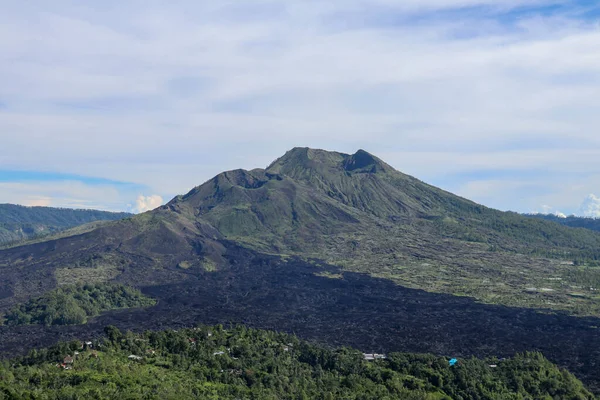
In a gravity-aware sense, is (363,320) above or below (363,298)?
below

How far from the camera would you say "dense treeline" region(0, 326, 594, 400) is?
5103 centimetres

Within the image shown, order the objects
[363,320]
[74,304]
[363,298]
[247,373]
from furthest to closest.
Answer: [363,298] < [74,304] < [363,320] < [247,373]

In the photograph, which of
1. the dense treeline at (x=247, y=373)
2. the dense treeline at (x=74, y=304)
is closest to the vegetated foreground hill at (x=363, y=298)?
the dense treeline at (x=74, y=304)

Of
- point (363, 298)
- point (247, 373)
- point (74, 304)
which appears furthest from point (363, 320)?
point (74, 304)

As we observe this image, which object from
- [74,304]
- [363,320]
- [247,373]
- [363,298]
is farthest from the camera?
[363,298]

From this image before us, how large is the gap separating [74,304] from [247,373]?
7646 centimetres

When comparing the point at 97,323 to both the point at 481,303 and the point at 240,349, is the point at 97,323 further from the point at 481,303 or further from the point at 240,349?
the point at 481,303

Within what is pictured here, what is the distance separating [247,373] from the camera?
60812 mm

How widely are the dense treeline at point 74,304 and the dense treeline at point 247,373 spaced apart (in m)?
54.6

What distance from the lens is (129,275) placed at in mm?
174875

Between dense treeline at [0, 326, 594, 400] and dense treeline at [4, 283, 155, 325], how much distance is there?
54.6 metres

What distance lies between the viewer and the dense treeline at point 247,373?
167 feet

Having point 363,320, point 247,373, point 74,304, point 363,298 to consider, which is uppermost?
point 363,298

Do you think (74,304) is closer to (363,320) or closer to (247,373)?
(363,320)
